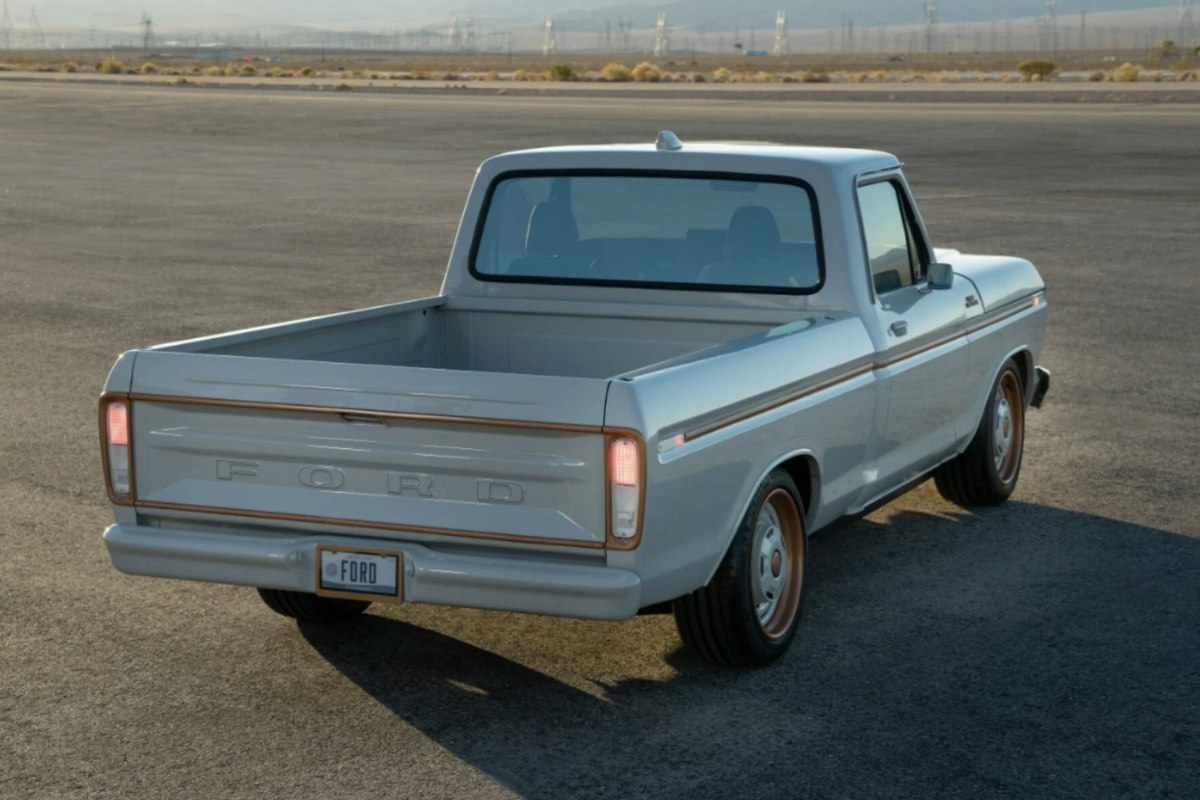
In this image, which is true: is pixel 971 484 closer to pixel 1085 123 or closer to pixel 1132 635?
pixel 1132 635

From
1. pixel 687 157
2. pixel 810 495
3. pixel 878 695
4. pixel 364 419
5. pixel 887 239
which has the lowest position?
pixel 878 695

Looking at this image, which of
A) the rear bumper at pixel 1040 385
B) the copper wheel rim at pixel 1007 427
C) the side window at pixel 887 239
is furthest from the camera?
the rear bumper at pixel 1040 385

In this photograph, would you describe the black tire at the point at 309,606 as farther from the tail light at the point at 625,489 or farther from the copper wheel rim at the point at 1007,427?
the copper wheel rim at the point at 1007,427

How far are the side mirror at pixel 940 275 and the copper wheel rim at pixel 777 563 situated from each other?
67.8 inches

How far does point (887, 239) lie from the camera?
7.23 meters

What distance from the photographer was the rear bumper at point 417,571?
499cm

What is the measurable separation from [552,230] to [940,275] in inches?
65.8

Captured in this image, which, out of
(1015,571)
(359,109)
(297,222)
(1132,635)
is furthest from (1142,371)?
(359,109)

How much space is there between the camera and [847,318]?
6.46 meters

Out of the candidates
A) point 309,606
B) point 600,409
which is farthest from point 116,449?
point 600,409

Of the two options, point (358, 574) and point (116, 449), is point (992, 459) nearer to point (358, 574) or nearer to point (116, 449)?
point (358, 574)

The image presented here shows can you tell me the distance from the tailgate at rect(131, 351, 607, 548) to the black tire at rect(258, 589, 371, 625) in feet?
2.68

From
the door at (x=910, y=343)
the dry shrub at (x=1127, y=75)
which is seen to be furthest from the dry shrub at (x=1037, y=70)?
the door at (x=910, y=343)

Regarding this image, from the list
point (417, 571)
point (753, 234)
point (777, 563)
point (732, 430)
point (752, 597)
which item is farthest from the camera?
point (753, 234)
